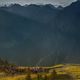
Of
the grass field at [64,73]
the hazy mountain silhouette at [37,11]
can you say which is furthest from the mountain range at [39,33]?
the grass field at [64,73]

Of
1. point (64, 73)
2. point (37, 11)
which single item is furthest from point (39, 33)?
point (64, 73)

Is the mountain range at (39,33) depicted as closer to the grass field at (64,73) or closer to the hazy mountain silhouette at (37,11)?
the hazy mountain silhouette at (37,11)

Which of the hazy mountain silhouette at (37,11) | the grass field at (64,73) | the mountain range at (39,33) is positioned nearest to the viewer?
the grass field at (64,73)

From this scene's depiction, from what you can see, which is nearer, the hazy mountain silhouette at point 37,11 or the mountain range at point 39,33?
the mountain range at point 39,33

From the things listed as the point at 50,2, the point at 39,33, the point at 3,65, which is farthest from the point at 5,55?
the point at 50,2

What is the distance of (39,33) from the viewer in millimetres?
10734

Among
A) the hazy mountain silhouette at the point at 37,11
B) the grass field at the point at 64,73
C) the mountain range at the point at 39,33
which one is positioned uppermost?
the hazy mountain silhouette at the point at 37,11

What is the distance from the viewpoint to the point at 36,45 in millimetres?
10727

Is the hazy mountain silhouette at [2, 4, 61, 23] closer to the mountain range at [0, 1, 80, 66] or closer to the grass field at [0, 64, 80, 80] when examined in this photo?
the mountain range at [0, 1, 80, 66]

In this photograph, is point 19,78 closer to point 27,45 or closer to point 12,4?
point 27,45

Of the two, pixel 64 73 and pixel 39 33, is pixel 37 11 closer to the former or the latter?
pixel 39 33

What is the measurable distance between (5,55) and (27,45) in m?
0.64

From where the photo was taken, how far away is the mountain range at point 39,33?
10555 millimetres

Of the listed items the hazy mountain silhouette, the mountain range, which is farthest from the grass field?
the hazy mountain silhouette
